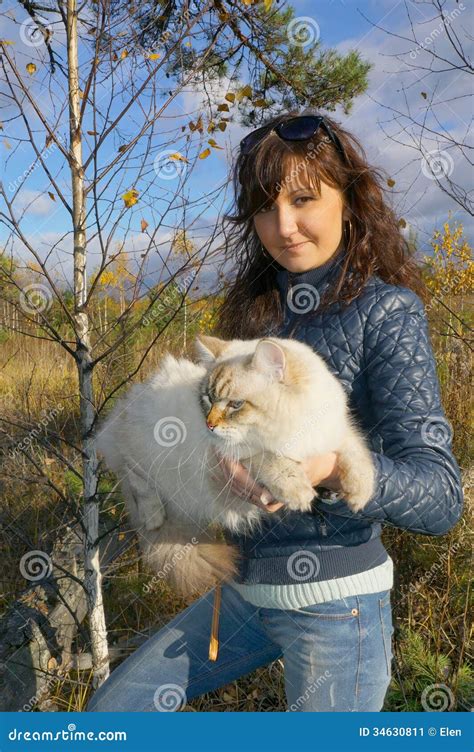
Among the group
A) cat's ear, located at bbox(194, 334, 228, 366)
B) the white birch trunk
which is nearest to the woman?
cat's ear, located at bbox(194, 334, 228, 366)

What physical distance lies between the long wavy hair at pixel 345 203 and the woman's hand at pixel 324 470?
2.00ft

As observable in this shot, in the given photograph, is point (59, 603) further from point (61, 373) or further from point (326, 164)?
point (61, 373)

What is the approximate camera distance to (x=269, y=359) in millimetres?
2062

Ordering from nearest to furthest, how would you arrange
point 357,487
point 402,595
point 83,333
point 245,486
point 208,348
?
point 357,487 → point 245,486 → point 208,348 → point 83,333 → point 402,595

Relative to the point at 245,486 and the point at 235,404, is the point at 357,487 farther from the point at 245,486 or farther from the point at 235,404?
the point at 235,404

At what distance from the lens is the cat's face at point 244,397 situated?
211cm

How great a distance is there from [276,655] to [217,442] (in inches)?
36.3

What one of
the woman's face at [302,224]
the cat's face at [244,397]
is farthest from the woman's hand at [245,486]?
the woman's face at [302,224]

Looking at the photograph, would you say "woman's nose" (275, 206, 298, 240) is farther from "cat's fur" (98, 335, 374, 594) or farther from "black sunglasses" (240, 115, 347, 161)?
"cat's fur" (98, 335, 374, 594)

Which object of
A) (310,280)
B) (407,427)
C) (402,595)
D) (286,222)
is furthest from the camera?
(402,595)

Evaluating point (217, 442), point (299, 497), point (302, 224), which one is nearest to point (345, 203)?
point (302, 224)

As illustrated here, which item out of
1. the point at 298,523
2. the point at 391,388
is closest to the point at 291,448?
the point at 298,523

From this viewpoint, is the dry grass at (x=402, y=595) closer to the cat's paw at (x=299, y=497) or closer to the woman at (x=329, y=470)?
the woman at (x=329, y=470)

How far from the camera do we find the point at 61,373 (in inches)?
279
